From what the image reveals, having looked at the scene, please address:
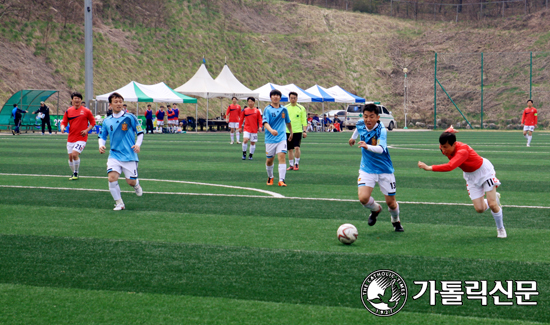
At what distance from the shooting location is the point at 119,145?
9773 mm

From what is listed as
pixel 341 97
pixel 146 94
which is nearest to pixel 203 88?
pixel 146 94

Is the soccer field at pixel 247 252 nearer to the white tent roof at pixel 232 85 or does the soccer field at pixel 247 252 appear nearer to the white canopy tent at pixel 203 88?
the white canopy tent at pixel 203 88

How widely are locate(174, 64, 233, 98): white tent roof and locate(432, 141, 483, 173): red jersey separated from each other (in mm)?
36572

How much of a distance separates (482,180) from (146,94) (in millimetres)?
34067

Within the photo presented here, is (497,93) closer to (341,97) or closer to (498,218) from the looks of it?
(341,97)

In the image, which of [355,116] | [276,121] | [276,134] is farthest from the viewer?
[355,116]

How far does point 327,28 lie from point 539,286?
7925cm

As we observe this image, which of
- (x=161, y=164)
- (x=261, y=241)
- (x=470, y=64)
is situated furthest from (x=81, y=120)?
(x=470, y=64)

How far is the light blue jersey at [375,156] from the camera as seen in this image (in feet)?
26.0

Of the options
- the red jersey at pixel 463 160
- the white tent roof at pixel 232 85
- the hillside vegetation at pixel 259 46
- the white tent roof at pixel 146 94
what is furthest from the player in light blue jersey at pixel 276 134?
the hillside vegetation at pixel 259 46

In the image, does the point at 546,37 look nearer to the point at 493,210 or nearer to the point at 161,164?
the point at 161,164

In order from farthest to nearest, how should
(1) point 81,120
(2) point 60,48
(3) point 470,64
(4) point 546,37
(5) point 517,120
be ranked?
(4) point 546,37 → (3) point 470,64 → (5) point 517,120 → (2) point 60,48 → (1) point 81,120

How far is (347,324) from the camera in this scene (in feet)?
14.9

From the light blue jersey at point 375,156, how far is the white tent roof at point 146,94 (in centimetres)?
3177
